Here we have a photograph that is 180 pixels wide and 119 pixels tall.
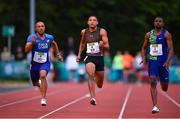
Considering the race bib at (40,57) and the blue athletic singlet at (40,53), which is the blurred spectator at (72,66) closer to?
the blue athletic singlet at (40,53)

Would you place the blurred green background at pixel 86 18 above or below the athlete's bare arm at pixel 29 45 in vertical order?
above

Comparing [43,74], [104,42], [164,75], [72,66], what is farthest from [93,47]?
[72,66]

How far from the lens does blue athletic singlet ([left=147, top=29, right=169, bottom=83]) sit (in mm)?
16516

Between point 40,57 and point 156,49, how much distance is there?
10.2ft

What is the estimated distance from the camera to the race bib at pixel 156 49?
16.5 metres

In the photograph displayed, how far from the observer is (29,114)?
15977 mm

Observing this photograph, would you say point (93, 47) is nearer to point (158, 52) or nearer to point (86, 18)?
point (158, 52)

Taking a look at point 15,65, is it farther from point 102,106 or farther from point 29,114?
point 29,114

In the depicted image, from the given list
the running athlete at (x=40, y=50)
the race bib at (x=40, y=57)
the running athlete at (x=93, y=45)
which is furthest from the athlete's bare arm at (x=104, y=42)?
the race bib at (x=40, y=57)

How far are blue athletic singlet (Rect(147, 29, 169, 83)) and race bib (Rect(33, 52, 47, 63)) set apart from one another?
2.84 m

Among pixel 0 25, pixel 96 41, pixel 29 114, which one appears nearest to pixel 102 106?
pixel 96 41

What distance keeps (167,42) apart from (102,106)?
3.44m

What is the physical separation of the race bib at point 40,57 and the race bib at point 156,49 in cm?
290

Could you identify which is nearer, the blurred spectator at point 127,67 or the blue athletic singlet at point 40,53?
the blue athletic singlet at point 40,53
